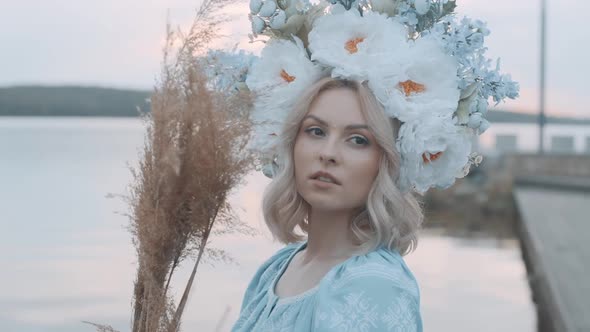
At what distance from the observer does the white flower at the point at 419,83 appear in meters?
2.20

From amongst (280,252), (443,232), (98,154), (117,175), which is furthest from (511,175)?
(98,154)

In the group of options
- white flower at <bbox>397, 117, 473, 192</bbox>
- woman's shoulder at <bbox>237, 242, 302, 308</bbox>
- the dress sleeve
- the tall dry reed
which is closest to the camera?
the tall dry reed

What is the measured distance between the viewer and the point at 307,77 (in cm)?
229

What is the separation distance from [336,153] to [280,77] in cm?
22

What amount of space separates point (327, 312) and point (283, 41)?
0.59 metres

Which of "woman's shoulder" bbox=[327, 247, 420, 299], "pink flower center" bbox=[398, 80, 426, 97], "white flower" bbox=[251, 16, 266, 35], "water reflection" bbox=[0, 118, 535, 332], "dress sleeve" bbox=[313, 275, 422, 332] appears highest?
"white flower" bbox=[251, 16, 266, 35]

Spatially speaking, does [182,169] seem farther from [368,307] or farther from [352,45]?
[352,45]

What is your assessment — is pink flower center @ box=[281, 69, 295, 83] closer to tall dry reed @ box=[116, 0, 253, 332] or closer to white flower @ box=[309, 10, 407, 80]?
white flower @ box=[309, 10, 407, 80]

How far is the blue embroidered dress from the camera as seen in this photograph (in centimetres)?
203

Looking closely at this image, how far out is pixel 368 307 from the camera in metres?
2.04

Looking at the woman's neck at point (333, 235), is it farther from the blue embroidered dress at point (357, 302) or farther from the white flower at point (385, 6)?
the white flower at point (385, 6)

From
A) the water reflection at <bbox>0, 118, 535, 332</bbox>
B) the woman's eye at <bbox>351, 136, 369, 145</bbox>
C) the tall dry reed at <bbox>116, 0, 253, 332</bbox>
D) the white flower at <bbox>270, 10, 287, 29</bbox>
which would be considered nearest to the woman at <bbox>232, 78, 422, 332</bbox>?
the woman's eye at <bbox>351, 136, 369, 145</bbox>

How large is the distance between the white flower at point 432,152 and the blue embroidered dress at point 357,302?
0.16 m

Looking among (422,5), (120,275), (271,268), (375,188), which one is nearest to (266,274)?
(271,268)
